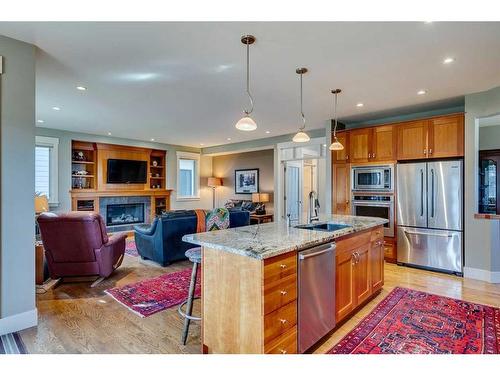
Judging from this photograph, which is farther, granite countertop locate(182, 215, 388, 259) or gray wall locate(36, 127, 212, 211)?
gray wall locate(36, 127, 212, 211)

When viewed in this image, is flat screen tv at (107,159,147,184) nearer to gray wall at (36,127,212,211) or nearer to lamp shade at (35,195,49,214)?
gray wall at (36,127,212,211)

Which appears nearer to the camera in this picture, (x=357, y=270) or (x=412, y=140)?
(x=357, y=270)

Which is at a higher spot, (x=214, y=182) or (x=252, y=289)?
(x=214, y=182)

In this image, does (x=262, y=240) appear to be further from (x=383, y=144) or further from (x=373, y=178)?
(x=383, y=144)

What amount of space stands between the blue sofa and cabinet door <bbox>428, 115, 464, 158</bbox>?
157 inches

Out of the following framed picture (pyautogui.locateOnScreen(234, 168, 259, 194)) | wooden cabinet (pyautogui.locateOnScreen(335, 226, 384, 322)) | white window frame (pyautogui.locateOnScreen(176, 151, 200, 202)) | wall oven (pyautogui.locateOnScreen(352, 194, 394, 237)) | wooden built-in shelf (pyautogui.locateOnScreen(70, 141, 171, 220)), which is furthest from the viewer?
white window frame (pyautogui.locateOnScreen(176, 151, 200, 202))

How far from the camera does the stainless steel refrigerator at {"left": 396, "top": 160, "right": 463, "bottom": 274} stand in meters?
4.12

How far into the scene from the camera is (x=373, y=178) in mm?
4934

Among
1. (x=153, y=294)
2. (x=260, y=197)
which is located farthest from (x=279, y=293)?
(x=260, y=197)

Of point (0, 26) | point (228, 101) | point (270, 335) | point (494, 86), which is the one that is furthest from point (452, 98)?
point (0, 26)

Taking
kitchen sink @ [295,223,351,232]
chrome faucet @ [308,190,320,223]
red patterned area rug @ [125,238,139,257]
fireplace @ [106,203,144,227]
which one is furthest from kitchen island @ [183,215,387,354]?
fireplace @ [106,203,144,227]

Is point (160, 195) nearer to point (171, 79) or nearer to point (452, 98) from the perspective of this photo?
point (171, 79)

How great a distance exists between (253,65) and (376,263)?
8.67ft

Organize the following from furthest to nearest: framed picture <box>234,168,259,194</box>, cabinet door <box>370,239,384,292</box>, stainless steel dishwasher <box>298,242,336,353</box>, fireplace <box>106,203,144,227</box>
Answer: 1. framed picture <box>234,168,259,194</box>
2. fireplace <box>106,203,144,227</box>
3. cabinet door <box>370,239,384,292</box>
4. stainless steel dishwasher <box>298,242,336,353</box>
